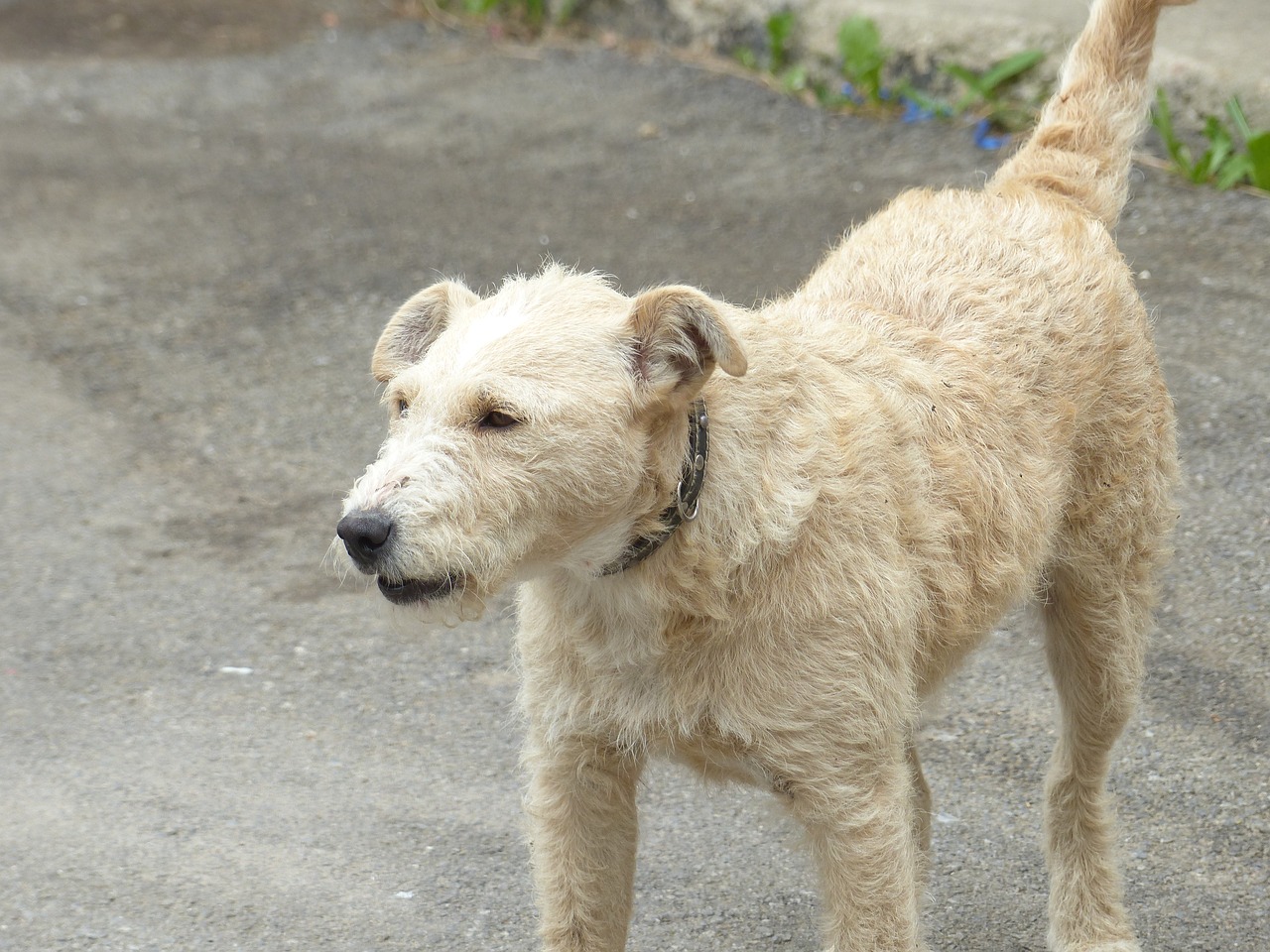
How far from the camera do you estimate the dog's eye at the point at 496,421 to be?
3109 mm

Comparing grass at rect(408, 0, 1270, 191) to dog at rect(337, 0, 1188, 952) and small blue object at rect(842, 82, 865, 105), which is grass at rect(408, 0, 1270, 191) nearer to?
small blue object at rect(842, 82, 865, 105)

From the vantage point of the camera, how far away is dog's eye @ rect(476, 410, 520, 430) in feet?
10.2

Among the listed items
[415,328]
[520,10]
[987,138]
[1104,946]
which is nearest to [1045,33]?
[987,138]

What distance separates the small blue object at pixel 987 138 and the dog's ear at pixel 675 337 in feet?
21.4

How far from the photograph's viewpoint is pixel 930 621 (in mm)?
3574

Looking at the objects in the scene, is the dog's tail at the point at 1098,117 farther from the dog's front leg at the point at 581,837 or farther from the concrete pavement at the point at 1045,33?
the concrete pavement at the point at 1045,33

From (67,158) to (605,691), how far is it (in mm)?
8733

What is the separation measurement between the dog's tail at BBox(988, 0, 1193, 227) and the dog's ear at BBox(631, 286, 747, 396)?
1677 millimetres

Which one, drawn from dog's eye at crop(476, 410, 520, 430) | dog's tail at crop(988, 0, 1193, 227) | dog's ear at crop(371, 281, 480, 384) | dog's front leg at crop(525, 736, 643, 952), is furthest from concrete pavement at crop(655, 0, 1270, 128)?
dog's eye at crop(476, 410, 520, 430)

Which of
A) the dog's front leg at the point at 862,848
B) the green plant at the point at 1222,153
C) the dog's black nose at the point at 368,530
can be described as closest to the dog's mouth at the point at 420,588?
the dog's black nose at the point at 368,530

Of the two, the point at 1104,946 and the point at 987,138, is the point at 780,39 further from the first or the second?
the point at 1104,946

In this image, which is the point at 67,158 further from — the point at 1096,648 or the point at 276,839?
the point at 1096,648

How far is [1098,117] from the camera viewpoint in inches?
176

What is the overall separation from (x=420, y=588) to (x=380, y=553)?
15cm
